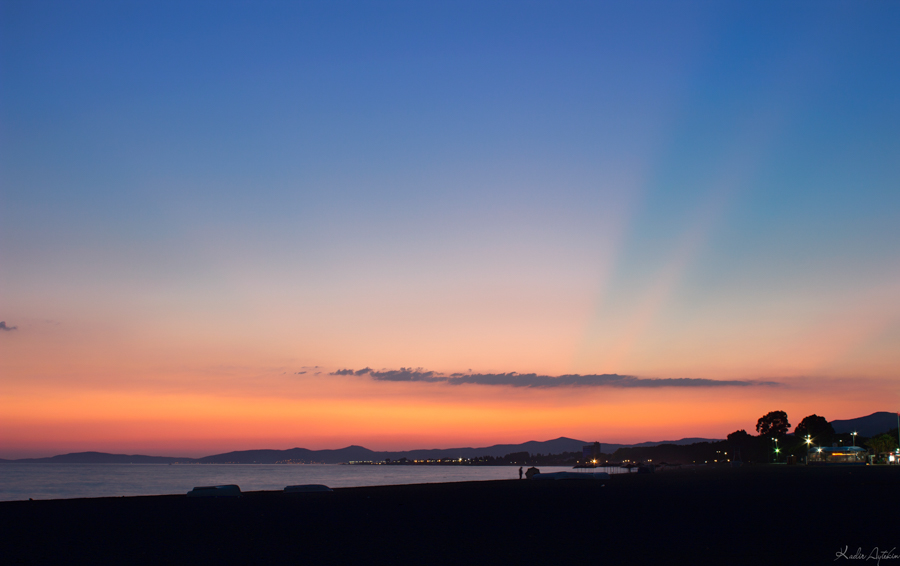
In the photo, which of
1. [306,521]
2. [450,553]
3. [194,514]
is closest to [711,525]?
[450,553]

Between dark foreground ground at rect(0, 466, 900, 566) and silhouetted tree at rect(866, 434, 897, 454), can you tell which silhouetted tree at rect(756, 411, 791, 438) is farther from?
dark foreground ground at rect(0, 466, 900, 566)

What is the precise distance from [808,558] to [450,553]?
760 centimetres

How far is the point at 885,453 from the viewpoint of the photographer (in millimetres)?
126938

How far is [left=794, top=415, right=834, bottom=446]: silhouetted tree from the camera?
157 m

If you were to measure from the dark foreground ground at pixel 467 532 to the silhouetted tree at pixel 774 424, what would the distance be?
16283 centimetres

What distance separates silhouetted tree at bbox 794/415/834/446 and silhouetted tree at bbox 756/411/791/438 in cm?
489

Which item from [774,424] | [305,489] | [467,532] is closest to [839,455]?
[774,424]

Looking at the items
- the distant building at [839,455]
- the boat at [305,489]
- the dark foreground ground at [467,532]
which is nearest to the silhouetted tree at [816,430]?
the distant building at [839,455]

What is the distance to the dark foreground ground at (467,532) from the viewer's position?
14312 millimetres

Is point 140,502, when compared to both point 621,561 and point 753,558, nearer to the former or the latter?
point 621,561

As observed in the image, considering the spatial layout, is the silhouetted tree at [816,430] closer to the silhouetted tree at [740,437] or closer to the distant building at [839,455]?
the silhouetted tree at [740,437]

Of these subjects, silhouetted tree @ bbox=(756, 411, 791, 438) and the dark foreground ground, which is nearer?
the dark foreground ground

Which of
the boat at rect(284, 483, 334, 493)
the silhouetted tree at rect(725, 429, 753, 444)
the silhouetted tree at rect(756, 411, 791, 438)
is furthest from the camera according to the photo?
the silhouetted tree at rect(725, 429, 753, 444)

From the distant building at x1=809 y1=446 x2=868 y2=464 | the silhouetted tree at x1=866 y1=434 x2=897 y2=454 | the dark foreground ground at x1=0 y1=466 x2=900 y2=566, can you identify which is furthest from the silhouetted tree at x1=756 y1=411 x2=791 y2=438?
the dark foreground ground at x1=0 y1=466 x2=900 y2=566
